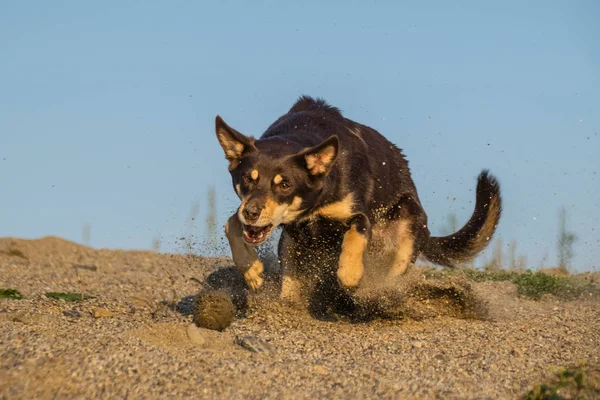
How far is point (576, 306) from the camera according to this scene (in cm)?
937

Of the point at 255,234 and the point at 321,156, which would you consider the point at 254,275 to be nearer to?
the point at 255,234

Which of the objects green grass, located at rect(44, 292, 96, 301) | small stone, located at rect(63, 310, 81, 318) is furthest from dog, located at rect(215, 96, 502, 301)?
green grass, located at rect(44, 292, 96, 301)

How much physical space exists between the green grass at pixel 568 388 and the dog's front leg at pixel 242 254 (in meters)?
3.41

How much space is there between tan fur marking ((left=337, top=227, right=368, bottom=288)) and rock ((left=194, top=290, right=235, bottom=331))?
1.16 meters

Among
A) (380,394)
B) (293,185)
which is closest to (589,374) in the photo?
(380,394)

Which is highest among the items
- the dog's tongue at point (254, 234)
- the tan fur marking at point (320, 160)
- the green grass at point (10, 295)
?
the tan fur marking at point (320, 160)

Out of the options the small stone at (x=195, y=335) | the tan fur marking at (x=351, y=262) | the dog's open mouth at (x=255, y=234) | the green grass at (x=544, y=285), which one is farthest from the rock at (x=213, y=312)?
the green grass at (x=544, y=285)

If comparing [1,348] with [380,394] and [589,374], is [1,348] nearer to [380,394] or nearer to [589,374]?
[380,394]

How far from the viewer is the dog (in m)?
6.95

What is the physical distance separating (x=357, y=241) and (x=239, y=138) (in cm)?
140

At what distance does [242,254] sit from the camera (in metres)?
7.45

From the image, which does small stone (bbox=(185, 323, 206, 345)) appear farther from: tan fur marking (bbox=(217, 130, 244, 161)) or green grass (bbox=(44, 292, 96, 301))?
green grass (bbox=(44, 292, 96, 301))

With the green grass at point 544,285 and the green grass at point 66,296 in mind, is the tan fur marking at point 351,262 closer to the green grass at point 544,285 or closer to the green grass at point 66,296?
the green grass at point 66,296

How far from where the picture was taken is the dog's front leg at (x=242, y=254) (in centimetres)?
746
